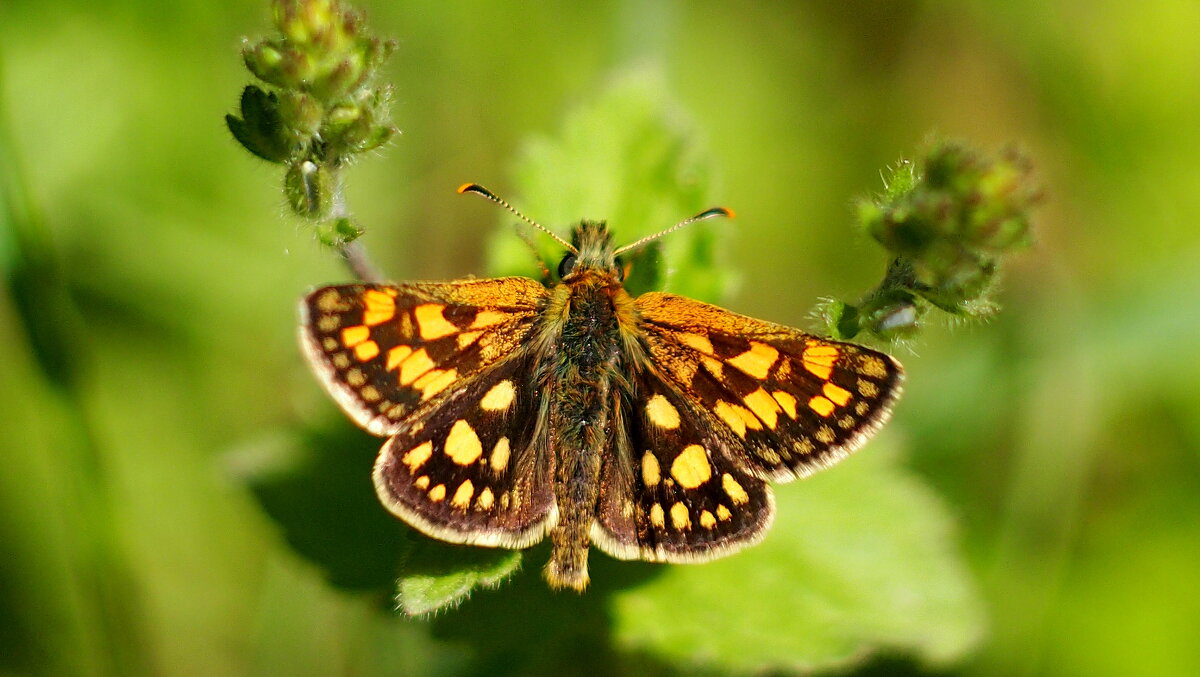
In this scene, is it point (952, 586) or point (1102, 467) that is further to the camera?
point (1102, 467)

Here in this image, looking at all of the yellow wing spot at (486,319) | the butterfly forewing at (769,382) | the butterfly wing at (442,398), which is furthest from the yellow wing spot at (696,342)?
the yellow wing spot at (486,319)

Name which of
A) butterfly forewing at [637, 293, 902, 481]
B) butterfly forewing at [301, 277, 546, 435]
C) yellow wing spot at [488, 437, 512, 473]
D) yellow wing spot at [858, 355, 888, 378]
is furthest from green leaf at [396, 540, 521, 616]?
yellow wing spot at [858, 355, 888, 378]

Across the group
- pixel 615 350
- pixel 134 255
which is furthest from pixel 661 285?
pixel 134 255

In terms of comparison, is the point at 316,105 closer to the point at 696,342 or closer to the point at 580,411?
the point at 580,411

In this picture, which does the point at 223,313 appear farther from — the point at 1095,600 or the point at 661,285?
the point at 1095,600

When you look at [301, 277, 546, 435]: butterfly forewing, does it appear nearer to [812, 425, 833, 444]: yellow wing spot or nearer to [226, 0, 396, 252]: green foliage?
[226, 0, 396, 252]: green foliage

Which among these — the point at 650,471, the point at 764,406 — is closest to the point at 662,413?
Answer: the point at 650,471

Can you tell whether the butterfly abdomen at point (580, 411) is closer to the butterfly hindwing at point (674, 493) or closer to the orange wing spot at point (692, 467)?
the butterfly hindwing at point (674, 493)
